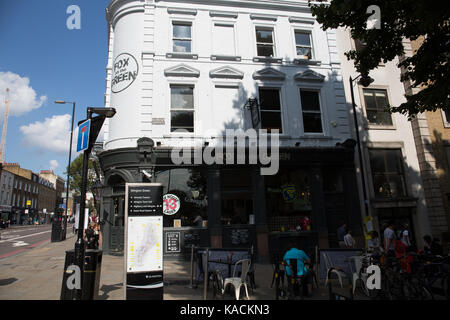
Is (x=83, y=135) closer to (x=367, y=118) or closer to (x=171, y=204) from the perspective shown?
(x=171, y=204)

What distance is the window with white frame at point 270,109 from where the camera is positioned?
14203mm

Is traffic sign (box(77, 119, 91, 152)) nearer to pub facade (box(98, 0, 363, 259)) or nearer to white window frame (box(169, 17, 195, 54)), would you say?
pub facade (box(98, 0, 363, 259))

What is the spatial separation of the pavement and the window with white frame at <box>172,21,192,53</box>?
1052cm

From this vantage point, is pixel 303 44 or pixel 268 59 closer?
pixel 268 59

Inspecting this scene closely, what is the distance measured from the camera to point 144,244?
5602 mm

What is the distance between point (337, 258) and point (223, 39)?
11.9 metres

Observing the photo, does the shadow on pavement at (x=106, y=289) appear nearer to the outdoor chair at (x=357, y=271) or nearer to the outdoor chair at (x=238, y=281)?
the outdoor chair at (x=238, y=281)

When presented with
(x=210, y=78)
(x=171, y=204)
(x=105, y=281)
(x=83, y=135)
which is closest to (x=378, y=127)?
(x=210, y=78)

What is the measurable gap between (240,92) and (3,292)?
11.8 meters

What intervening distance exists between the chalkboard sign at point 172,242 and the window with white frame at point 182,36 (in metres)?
9.24

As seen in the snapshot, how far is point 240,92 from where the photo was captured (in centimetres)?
1413

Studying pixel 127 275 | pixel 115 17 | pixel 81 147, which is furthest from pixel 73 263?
pixel 115 17

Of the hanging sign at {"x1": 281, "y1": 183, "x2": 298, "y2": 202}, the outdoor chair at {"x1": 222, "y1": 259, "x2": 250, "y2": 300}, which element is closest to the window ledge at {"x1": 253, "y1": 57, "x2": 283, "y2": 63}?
the hanging sign at {"x1": 281, "y1": 183, "x2": 298, "y2": 202}
